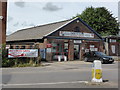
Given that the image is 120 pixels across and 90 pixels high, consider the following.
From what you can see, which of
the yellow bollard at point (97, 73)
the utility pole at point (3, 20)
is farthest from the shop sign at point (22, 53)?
the yellow bollard at point (97, 73)

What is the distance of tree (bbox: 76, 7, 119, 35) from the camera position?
1982 inches

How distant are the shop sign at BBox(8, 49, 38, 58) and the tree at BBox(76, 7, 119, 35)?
105 feet

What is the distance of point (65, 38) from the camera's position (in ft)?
89.5

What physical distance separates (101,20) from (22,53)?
33.8 m

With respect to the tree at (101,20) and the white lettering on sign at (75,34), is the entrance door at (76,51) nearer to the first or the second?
the white lettering on sign at (75,34)

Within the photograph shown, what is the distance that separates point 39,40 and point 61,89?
64.2 feet

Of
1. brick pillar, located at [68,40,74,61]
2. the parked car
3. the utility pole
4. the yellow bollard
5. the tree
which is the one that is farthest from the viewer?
the tree

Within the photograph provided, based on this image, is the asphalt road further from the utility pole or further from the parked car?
the utility pole

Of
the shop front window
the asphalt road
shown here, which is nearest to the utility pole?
the shop front window

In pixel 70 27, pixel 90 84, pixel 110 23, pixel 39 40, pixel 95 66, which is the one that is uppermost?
pixel 110 23

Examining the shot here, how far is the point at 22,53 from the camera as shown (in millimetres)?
20062

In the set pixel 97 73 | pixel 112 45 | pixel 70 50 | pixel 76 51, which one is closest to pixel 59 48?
pixel 70 50

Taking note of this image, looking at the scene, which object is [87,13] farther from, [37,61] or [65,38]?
[37,61]

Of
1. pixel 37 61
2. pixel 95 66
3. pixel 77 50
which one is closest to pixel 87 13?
pixel 77 50
